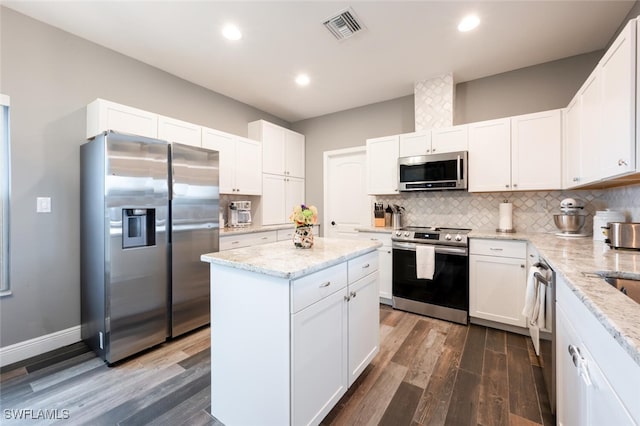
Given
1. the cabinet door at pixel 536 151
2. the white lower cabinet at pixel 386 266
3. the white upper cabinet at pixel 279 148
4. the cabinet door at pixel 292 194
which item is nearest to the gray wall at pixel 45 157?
the white upper cabinet at pixel 279 148

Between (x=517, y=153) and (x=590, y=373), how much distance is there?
2505 mm

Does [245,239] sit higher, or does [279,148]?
[279,148]

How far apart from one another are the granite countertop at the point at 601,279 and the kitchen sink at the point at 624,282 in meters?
0.01

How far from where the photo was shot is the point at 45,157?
2.29 m

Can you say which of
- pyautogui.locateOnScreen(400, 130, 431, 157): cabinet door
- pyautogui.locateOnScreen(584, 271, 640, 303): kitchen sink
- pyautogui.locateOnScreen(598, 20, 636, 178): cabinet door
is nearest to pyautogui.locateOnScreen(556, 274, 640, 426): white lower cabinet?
pyautogui.locateOnScreen(584, 271, 640, 303): kitchen sink

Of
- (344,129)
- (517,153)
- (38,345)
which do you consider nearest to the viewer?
(38,345)

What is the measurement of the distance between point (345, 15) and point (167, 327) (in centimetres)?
312

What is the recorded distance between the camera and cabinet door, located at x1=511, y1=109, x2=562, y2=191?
2.60 m

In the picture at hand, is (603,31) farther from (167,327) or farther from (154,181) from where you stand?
(167,327)

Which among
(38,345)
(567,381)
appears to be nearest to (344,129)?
(567,381)

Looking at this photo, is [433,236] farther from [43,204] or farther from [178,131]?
[43,204]

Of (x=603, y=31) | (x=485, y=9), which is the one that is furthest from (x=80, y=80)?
(x=603, y=31)

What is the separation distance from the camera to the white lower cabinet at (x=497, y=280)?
253 centimetres

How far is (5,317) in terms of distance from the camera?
210cm
